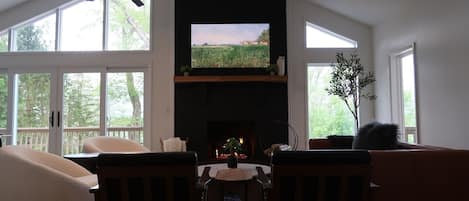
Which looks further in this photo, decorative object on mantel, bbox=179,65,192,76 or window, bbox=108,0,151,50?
window, bbox=108,0,151,50

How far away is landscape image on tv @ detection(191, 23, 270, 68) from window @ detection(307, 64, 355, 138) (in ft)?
3.63

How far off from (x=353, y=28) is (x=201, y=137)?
3533 mm

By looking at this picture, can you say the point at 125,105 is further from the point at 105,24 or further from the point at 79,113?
the point at 105,24

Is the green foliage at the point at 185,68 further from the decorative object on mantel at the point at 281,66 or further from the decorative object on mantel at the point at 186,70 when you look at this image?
the decorative object on mantel at the point at 281,66

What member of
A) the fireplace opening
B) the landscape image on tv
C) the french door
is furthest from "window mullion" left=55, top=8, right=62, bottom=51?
the fireplace opening

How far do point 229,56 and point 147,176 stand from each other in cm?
456

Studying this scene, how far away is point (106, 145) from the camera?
457 centimetres

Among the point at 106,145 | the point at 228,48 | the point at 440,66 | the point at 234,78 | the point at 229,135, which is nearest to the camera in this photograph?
the point at 440,66

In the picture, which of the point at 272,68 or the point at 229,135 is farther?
the point at 229,135

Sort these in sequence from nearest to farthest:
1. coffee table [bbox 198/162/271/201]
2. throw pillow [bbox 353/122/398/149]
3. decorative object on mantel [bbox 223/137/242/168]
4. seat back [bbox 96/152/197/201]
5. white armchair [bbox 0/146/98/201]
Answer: seat back [bbox 96/152/197/201] < coffee table [bbox 198/162/271/201] < white armchair [bbox 0/146/98/201] < decorative object on mantel [bbox 223/137/242/168] < throw pillow [bbox 353/122/398/149]

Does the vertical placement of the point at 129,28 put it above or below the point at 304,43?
above

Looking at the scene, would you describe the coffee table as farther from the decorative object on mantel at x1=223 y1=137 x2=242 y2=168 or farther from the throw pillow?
the throw pillow

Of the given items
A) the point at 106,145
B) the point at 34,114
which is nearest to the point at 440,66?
the point at 106,145

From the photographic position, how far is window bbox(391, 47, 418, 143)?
5332 millimetres
